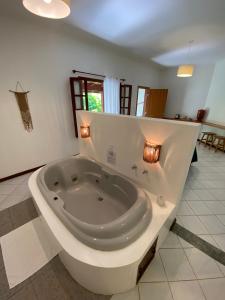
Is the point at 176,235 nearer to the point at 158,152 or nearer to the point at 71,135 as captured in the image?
the point at 158,152

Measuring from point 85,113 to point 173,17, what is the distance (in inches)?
77.3

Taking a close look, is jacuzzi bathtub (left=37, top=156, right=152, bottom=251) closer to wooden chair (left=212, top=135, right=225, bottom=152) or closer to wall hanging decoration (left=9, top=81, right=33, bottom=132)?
wall hanging decoration (left=9, top=81, right=33, bottom=132)

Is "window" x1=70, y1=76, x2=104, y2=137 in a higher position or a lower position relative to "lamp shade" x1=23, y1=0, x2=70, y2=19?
lower

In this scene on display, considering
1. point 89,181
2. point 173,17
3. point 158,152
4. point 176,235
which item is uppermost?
point 173,17

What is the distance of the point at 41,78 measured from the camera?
269cm

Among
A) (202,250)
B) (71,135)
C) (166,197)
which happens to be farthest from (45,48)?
(202,250)

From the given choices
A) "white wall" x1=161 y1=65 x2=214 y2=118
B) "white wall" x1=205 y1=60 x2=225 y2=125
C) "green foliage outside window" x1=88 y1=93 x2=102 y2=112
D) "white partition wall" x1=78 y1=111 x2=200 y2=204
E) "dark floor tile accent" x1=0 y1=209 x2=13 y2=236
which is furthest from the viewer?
"white wall" x1=161 y1=65 x2=214 y2=118

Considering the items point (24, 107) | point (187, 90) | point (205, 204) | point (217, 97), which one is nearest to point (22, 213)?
point (24, 107)

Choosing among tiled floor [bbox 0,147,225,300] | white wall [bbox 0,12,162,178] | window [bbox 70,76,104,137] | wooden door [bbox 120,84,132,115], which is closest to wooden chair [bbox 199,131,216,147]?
wooden door [bbox 120,84,132,115]

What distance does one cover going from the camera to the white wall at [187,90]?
5039mm

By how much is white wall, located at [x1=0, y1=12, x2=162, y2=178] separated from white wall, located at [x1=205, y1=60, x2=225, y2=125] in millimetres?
3626

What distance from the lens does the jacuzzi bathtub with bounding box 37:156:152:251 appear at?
44.3 inches

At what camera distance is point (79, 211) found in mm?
1936

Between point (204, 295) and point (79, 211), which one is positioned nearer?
point (204, 295)
